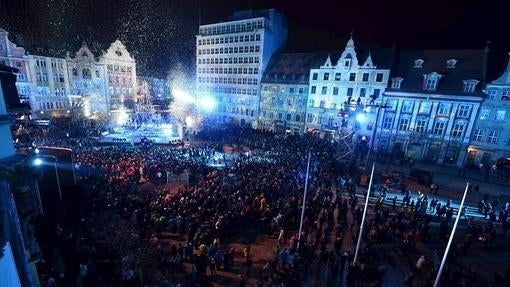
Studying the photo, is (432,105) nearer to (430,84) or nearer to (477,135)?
(430,84)

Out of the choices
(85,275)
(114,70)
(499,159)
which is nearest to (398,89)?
(499,159)

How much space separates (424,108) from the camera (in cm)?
3406

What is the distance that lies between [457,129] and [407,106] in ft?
21.0

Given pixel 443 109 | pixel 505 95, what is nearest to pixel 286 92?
pixel 443 109

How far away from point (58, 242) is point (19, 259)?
13.8 feet

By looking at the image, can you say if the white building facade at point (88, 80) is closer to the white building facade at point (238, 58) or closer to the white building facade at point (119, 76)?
the white building facade at point (119, 76)

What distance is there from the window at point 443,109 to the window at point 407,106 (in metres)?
3.11

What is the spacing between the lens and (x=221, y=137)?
40531mm

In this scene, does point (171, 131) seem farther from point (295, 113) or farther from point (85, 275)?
point (85, 275)

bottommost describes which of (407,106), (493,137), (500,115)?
(493,137)

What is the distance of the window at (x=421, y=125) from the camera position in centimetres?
3419

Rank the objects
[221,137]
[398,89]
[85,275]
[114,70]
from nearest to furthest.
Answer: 1. [85,275]
2. [398,89]
3. [221,137]
4. [114,70]

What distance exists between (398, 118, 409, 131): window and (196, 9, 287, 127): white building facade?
2522cm

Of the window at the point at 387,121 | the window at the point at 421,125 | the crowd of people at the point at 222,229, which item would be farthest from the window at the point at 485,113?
the crowd of people at the point at 222,229
